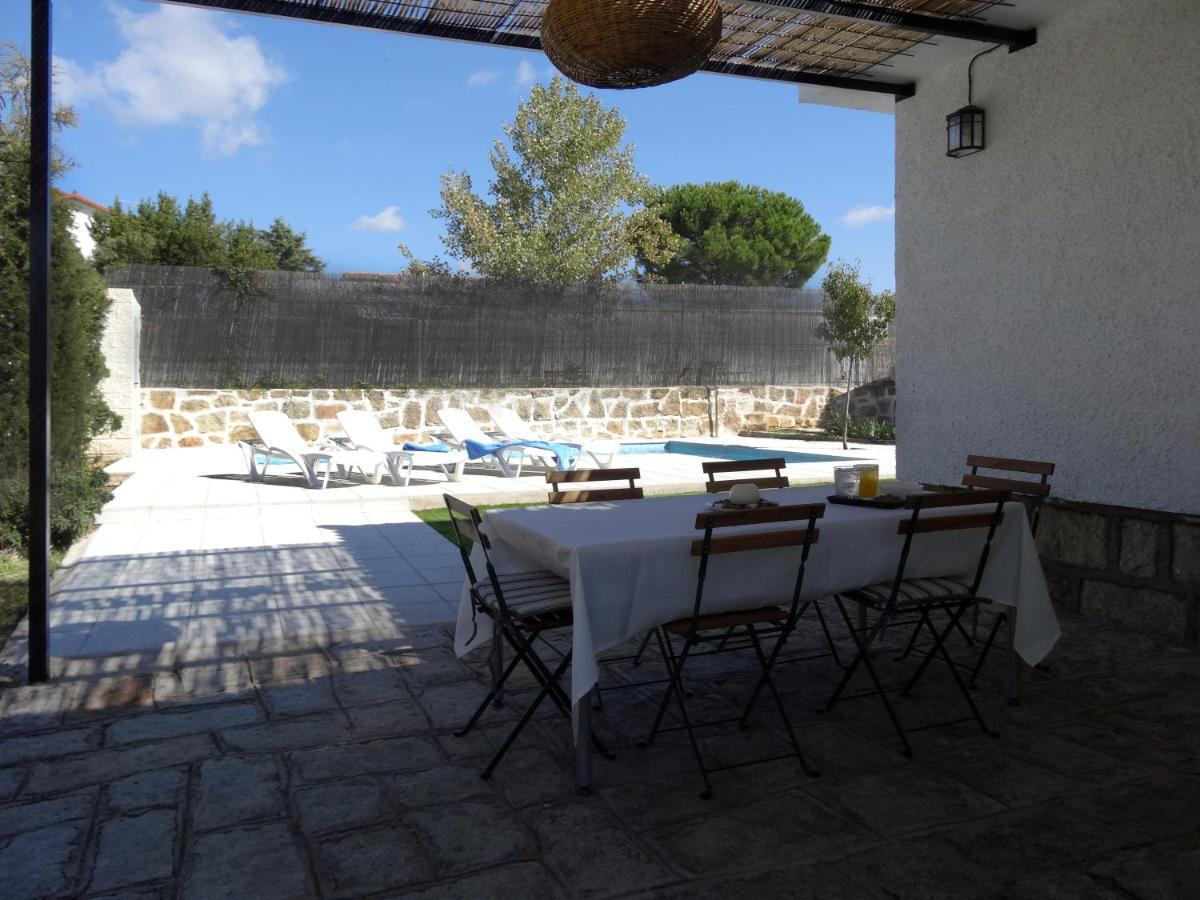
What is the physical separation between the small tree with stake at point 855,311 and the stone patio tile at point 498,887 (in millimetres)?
12384

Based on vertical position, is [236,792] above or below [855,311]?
below

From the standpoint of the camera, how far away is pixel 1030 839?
227 centimetres

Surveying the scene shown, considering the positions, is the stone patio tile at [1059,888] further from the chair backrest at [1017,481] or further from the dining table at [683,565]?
the chair backrest at [1017,481]

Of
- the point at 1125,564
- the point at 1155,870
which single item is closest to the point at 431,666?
the point at 1155,870

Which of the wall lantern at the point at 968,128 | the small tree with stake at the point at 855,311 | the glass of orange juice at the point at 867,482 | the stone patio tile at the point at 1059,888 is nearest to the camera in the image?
the stone patio tile at the point at 1059,888

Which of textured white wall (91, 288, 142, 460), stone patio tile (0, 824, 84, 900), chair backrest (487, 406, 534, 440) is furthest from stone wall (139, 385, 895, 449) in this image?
stone patio tile (0, 824, 84, 900)

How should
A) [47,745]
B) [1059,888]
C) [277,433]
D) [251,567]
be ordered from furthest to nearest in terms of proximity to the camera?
[277,433] → [251,567] → [47,745] → [1059,888]

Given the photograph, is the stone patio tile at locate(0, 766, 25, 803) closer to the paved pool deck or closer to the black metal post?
the black metal post

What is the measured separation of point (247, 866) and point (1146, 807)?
7.35 feet

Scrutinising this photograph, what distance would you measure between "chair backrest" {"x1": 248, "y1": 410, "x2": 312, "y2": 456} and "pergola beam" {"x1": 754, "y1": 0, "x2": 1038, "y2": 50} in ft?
21.5

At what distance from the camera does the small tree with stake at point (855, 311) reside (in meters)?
14.0

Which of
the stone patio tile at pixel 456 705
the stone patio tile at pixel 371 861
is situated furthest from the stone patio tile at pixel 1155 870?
the stone patio tile at pixel 456 705

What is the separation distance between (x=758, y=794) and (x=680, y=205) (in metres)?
31.5

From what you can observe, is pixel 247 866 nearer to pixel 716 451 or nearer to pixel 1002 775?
→ pixel 1002 775
